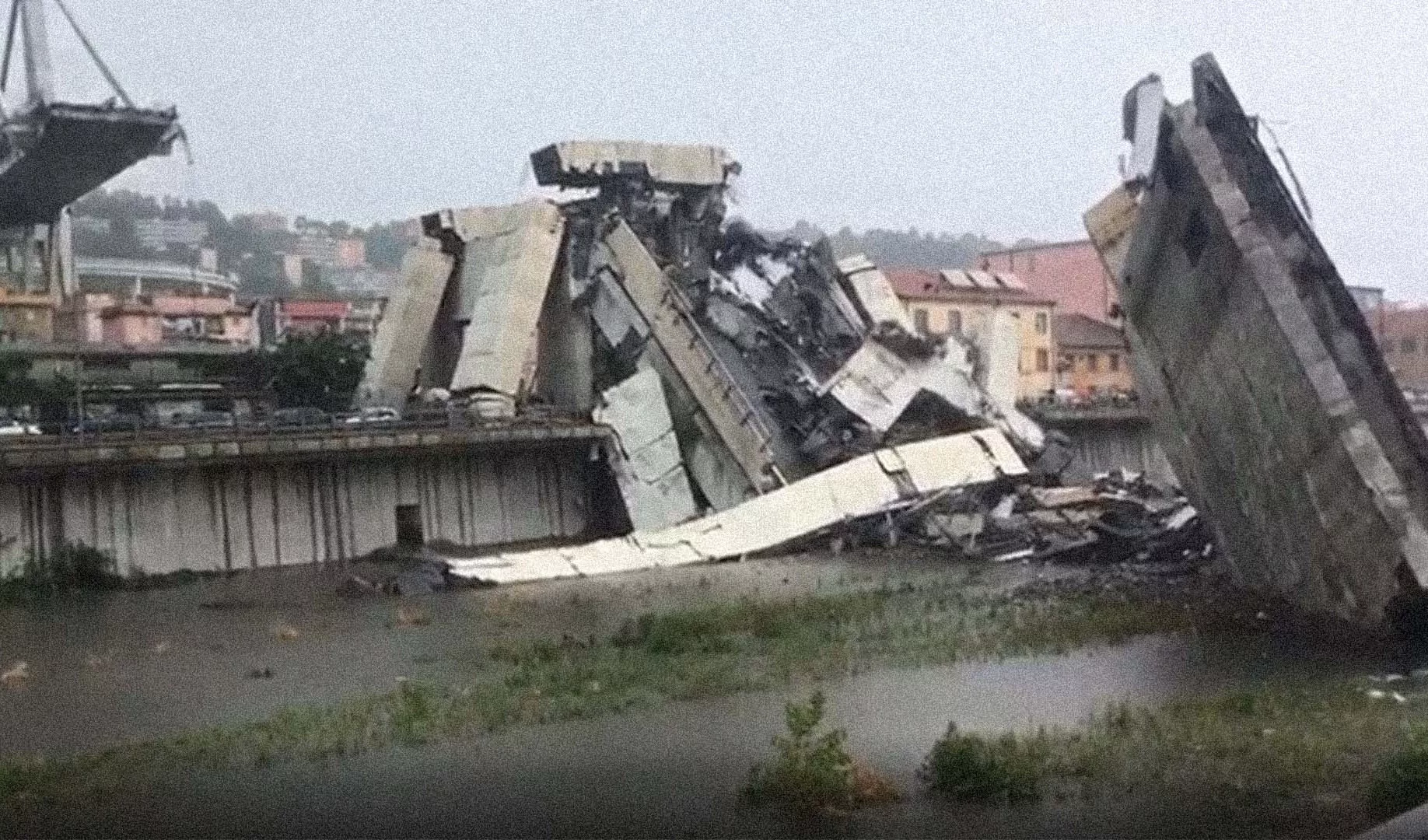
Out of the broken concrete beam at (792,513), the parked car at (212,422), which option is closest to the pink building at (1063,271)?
the broken concrete beam at (792,513)

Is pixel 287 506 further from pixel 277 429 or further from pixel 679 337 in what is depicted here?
pixel 679 337

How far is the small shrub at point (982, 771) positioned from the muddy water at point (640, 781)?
252mm

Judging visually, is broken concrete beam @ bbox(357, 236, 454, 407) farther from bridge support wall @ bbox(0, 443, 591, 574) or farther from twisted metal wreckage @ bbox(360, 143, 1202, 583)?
bridge support wall @ bbox(0, 443, 591, 574)

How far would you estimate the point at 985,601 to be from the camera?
27.1 metres

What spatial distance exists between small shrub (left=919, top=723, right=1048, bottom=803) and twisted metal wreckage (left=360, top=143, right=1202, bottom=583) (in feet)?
72.3

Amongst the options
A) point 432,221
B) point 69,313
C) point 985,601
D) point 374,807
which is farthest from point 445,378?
point 374,807

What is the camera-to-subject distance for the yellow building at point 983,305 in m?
75.9

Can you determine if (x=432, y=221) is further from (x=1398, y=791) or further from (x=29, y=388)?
(x=1398, y=791)

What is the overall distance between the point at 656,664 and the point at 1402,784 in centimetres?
1079

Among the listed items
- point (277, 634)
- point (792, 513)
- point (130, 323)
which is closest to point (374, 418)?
point (792, 513)

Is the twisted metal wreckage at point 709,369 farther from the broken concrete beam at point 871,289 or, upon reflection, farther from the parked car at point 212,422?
the parked car at point 212,422

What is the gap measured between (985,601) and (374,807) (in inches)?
625

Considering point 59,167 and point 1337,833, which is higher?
point 59,167

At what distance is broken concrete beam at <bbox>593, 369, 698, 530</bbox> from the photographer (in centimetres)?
4203
